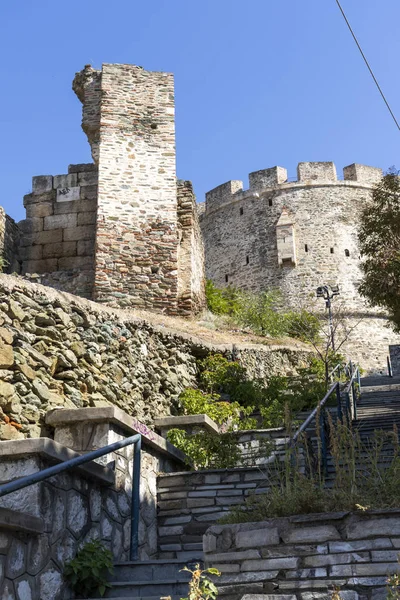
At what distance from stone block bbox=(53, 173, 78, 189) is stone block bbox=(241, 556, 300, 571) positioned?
467 inches

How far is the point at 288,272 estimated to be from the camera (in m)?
32.7

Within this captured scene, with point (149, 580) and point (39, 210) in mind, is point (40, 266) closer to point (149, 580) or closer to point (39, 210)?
point (39, 210)

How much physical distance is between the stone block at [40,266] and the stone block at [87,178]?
6.18 feet

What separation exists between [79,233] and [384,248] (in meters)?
6.12

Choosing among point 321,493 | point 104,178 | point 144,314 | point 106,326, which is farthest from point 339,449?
point 104,178

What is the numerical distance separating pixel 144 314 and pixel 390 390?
463 centimetres

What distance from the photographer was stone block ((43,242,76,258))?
48.7 feet

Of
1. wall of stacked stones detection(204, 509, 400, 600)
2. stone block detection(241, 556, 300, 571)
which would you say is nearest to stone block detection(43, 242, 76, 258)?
wall of stacked stones detection(204, 509, 400, 600)

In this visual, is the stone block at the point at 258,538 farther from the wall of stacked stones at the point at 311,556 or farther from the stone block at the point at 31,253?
the stone block at the point at 31,253

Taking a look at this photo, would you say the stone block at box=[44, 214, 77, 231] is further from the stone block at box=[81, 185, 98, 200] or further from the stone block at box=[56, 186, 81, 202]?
the stone block at box=[81, 185, 98, 200]

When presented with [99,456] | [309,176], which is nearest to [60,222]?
[99,456]

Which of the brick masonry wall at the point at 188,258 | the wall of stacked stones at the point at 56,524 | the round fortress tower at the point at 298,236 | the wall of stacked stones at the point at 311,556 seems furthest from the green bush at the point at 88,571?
the round fortress tower at the point at 298,236

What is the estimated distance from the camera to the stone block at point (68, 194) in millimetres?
15250

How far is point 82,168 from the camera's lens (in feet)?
52.5
